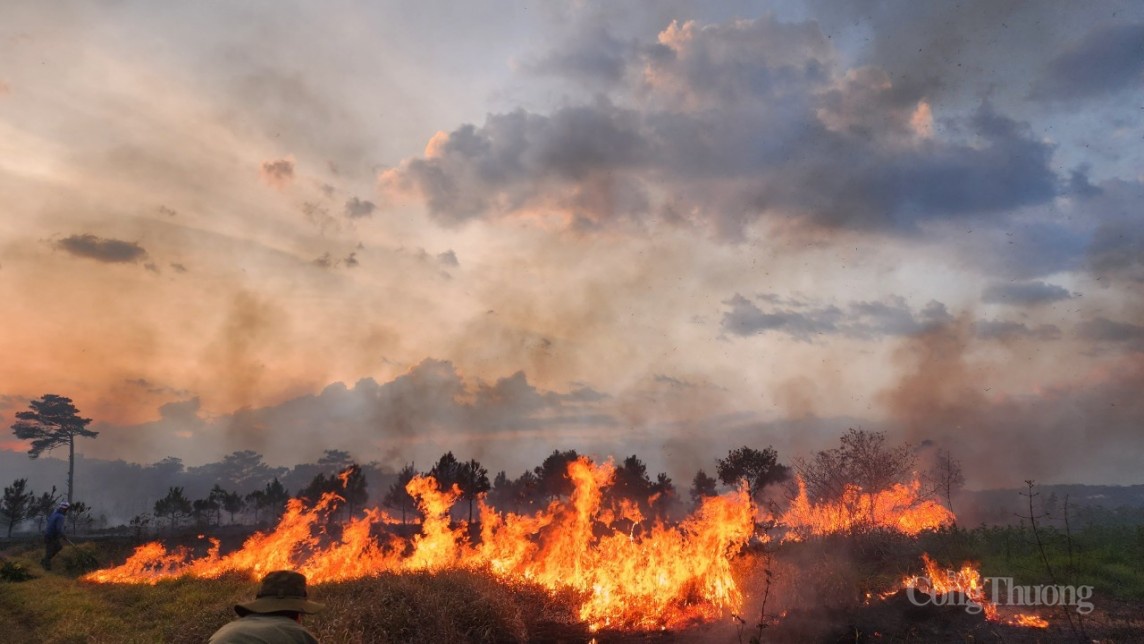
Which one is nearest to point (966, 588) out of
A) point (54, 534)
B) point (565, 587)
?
point (565, 587)

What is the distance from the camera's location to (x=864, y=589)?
1856 cm

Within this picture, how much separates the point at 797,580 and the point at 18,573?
82.0 feet

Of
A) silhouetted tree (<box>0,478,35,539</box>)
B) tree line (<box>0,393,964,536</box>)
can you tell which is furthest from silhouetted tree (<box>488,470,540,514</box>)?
silhouetted tree (<box>0,478,35,539</box>)

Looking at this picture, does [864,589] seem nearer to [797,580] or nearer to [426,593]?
[797,580]

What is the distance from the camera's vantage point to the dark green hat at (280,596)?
4.79 meters

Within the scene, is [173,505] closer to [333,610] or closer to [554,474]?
[554,474]

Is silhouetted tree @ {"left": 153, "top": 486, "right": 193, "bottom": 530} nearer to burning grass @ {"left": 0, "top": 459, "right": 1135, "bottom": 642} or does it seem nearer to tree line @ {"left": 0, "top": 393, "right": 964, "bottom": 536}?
tree line @ {"left": 0, "top": 393, "right": 964, "bottom": 536}

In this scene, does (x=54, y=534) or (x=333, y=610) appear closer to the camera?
(x=333, y=610)

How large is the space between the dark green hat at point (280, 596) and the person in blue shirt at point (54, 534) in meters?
21.9

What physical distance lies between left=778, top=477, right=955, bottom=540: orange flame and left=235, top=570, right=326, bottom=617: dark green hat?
2924 centimetres

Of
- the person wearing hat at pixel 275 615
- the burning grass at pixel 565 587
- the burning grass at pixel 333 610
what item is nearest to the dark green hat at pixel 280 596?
the person wearing hat at pixel 275 615

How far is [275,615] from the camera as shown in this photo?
4910mm

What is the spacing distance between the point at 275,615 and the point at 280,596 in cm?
18

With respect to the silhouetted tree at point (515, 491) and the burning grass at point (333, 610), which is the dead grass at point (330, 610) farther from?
the silhouetted tree at point (515, 491)
